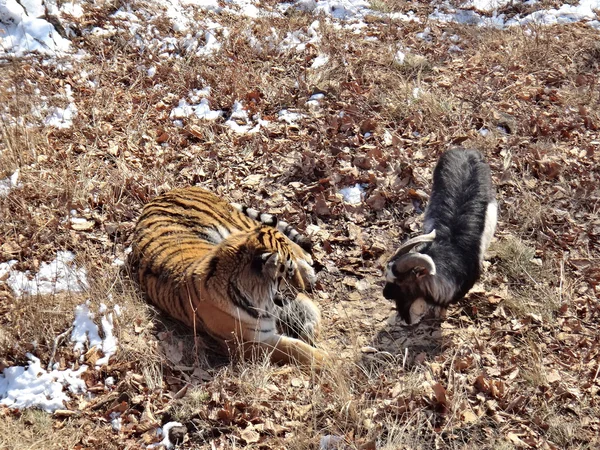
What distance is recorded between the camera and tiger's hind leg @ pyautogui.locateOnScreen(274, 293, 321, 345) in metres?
5.55

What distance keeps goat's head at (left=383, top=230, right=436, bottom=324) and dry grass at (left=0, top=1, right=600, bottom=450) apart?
240 millimetres

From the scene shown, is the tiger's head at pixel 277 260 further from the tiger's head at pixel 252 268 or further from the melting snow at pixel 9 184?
Result: the melting snow at pixel 9 184

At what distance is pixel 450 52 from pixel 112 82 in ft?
17.2

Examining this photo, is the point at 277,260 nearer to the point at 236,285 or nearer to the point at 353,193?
the point at 236,285

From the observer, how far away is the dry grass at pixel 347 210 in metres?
4.62

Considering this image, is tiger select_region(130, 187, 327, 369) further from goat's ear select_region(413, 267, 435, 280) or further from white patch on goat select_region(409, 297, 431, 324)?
goat's ear select_region(413, 267, 435, 280)

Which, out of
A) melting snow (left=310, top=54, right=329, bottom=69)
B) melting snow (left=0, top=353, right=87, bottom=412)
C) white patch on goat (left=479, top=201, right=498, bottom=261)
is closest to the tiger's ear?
melting snow (left=0, top=353, right=87, bottom=412)

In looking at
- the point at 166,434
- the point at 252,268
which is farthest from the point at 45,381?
the point at 252,268

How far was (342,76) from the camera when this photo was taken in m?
8.98

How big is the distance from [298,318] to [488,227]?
2.08 m

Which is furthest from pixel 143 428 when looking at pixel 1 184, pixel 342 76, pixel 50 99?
pixel 342 76

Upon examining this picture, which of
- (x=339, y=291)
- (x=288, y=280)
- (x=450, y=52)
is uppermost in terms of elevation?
(x=450, y=52)

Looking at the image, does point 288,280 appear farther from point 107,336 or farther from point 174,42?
point 174,42

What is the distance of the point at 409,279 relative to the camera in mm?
5500
